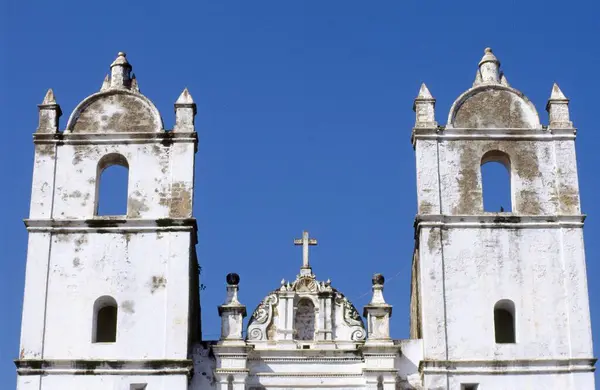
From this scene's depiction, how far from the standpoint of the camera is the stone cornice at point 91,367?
89.3 feet

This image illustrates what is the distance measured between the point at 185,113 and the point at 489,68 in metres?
6.12

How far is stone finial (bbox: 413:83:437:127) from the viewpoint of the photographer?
29.3 metres

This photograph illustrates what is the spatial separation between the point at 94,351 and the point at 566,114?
391 inches

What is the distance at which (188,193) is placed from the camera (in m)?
28.6

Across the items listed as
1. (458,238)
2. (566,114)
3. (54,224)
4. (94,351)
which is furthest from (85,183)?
(566,114)

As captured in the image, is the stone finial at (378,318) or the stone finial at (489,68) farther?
the stone finial at (489,68)

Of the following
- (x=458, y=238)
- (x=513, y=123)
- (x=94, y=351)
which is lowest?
(x=94, y=351)

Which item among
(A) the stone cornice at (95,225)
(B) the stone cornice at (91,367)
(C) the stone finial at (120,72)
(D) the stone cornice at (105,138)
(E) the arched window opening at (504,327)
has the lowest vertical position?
(B) the stone cornice at (91,367)

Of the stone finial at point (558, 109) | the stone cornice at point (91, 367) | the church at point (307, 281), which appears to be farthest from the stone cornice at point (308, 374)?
the stone finial at point (558, 109)

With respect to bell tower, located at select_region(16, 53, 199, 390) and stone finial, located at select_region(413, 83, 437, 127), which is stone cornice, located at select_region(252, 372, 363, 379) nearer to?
bell tower, located at select_region(16, 53, 199, 390)

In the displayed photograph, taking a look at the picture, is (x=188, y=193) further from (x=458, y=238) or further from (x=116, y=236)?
(x=458, y=238)

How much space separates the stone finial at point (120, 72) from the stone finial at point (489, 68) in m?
6.89

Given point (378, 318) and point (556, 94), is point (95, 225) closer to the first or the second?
point (378, 318)

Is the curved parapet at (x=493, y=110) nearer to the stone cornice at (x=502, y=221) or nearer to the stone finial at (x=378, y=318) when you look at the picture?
the stone cornice at (x=502, y=221)
